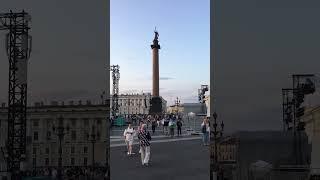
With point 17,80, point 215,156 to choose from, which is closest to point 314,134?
point 215,156

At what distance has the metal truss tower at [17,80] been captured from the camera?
6375 millimetres

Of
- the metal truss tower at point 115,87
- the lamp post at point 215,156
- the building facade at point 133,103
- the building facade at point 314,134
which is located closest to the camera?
the building facade at point 314,134

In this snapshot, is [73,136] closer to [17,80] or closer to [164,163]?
[17,80]

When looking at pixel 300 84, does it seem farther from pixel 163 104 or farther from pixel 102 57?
pixel 102 57

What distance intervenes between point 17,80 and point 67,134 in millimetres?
1044

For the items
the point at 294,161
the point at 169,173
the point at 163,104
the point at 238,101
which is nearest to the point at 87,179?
the point at 169,173

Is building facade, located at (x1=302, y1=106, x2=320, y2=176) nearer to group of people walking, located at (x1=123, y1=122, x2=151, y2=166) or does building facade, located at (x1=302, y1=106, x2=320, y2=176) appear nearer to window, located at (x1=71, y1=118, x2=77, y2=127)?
group of people walking, located at (x1=123, y1=122, x2=151, y2=166)

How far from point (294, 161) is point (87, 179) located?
2734 millimetres

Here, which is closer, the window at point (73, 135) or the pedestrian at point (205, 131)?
the pedestrian at point (205, 131)

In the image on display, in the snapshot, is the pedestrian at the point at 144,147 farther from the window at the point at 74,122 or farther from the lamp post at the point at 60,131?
the lamp post at the point at 60,131

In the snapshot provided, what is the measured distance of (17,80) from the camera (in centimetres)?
644

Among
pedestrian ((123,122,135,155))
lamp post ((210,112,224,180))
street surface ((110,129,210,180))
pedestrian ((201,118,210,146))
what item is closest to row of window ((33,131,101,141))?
street surface ((110,129,210,180))

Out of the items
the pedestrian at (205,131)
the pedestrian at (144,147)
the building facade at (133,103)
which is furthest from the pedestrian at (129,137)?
the pedestrian at (205,131)

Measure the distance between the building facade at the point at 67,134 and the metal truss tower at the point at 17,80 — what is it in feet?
0.31
